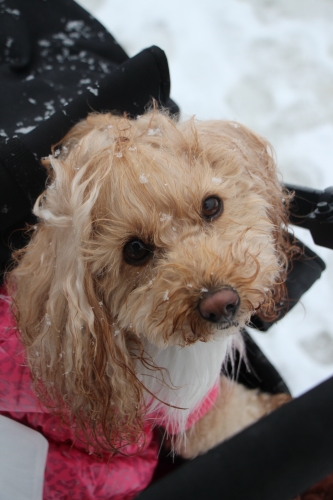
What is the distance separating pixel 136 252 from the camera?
37.3 inches

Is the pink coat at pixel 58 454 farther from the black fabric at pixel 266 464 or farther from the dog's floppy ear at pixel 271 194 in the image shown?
the black fabric at pixel 266 464

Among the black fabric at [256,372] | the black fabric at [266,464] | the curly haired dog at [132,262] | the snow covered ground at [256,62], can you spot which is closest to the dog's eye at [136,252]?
the curly haired dog at [132,262]

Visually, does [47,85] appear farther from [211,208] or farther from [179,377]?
[179,377]

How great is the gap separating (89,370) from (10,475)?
0.30 meters

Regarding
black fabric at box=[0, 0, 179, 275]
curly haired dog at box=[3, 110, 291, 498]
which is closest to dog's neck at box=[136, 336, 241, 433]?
curly haired dog at box=[3, 110, 291, 498]

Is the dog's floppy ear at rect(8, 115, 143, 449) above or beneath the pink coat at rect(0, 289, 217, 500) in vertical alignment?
above

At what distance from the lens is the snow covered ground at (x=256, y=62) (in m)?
2.12

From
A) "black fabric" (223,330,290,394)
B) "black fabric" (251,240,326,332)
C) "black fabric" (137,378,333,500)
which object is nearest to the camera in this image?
"black fabric" (137,378,333,500)

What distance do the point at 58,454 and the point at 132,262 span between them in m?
0.55

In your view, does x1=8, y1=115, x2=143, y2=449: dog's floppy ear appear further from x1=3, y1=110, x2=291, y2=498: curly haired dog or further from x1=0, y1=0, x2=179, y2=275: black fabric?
x1=0, y1=0, x2=179, y2=275: black fabric

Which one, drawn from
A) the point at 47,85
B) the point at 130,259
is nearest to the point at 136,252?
the point at 130,259

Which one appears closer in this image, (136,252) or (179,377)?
(136,252)

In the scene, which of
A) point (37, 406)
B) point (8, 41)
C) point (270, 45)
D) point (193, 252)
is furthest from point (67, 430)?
point (270, 45)

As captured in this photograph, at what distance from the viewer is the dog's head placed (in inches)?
35.1
